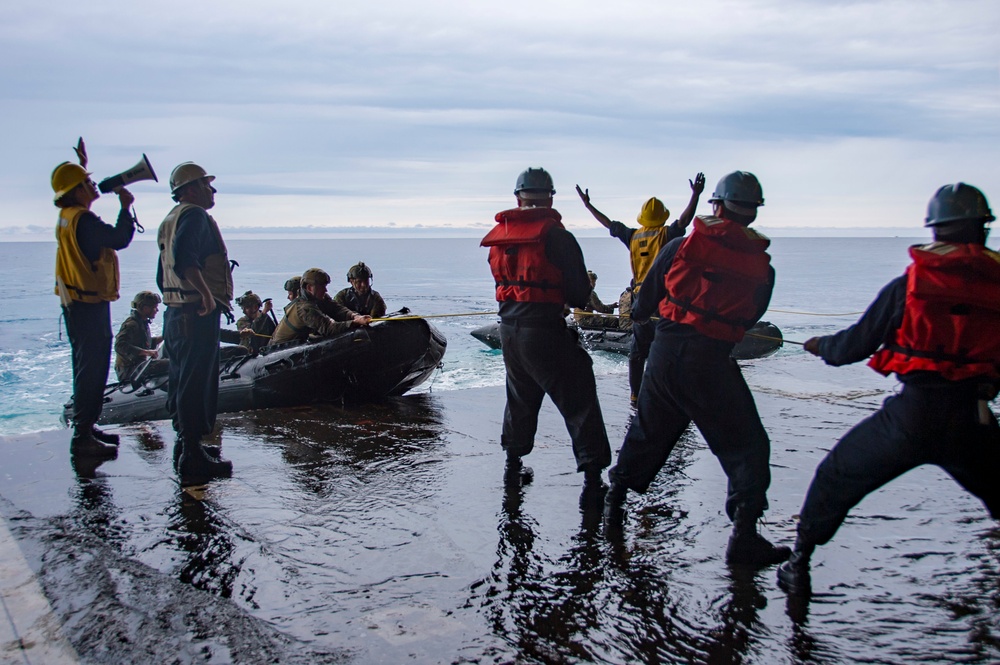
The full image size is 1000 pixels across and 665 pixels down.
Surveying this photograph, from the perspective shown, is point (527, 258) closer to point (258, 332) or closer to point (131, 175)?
point (131, 175)

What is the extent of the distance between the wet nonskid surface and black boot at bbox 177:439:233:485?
108mm

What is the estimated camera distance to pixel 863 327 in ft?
10.7

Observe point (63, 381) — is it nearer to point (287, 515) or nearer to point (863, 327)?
point (287, 515)

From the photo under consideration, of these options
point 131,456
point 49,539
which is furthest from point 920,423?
point 131,456

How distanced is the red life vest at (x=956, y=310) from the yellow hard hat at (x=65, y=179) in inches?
205

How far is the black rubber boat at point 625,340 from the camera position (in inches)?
518

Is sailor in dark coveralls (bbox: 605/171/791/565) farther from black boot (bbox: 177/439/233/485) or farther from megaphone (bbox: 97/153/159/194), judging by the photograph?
megaphone (bbox: 97/153/159/194)

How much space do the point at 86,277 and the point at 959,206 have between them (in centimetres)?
524

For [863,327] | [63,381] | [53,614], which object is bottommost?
[63,381]

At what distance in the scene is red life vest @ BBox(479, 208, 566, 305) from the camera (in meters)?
4.56

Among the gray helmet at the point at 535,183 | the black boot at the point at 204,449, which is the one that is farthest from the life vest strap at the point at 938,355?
the black boot at the point at 204,449

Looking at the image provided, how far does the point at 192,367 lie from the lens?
5.20 metres

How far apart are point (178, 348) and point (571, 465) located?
9.13 ft

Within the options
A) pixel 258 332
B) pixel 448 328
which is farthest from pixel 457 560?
pixel 448 328
